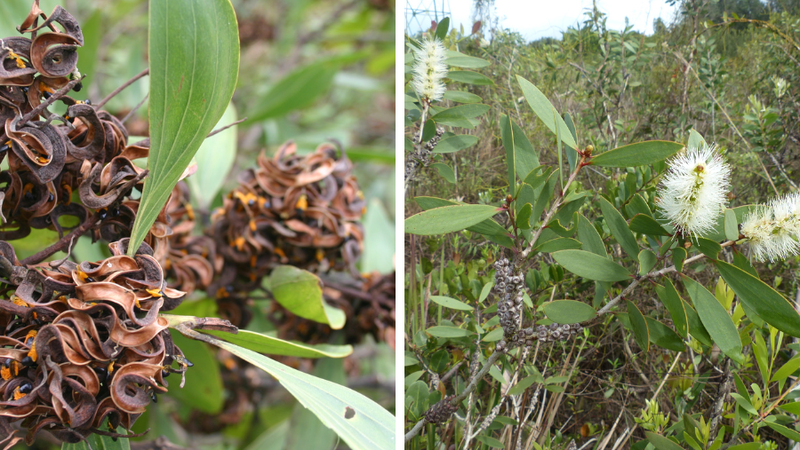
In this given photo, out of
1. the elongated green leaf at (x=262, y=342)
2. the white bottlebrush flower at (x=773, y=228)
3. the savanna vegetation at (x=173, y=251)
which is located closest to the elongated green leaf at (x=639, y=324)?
the white bottlebrush flower at (x=773, y=228)

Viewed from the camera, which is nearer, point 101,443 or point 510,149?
point 101,443

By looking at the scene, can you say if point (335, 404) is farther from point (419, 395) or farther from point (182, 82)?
point (419, 395)

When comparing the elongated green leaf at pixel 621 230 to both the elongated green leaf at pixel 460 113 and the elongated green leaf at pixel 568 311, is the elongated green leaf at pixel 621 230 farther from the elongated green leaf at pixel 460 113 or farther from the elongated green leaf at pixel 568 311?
the elongated green leaf at pixel 460 113

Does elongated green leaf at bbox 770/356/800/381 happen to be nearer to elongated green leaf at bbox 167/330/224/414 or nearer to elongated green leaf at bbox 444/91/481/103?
elongated green leaf at bbox 444/91/481/103

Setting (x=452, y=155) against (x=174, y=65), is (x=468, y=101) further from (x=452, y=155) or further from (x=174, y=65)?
(x=174, y=65)

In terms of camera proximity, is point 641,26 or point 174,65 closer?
point 174,65

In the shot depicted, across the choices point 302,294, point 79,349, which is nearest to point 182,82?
point 79,349

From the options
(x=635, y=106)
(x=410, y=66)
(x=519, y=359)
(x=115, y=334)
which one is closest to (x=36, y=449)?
(x=115, y=334)

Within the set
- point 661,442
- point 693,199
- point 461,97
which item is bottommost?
point 661,442
